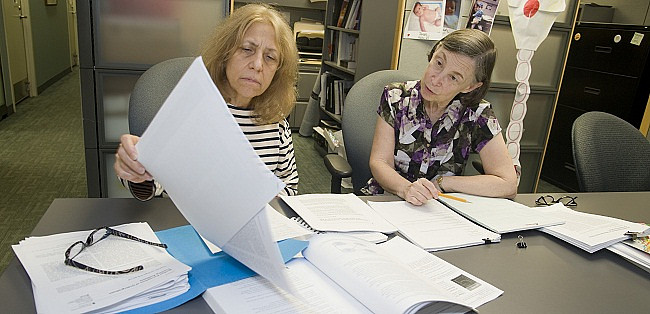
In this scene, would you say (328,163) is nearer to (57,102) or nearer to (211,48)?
(211,48)

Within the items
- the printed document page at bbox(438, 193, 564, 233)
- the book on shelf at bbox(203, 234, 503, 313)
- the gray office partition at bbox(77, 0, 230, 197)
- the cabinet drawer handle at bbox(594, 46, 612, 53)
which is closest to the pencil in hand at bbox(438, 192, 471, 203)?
the printed document page at bbox(438, 193, 564, 233)

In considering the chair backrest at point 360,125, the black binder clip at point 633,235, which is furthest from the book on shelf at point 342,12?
the black binder clip at point 633,235

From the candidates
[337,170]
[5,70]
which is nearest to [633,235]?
[337,170]

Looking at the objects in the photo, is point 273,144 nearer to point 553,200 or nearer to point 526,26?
point 553,200

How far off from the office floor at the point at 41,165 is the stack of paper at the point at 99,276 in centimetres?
127

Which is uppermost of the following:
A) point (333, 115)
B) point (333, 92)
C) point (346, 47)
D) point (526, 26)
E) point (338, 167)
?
point (526, 26)

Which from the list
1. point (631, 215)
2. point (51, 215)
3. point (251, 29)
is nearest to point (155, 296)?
point (51, 215)

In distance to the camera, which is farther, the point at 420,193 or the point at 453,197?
the point at 453,197

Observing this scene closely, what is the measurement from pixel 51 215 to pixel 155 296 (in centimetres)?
41

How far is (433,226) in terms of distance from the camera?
112cm

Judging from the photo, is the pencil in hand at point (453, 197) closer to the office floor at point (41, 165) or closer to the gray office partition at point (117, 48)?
the gray office partition at point (117, 48)

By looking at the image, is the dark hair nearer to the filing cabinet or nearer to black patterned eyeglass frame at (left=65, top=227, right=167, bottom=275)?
black patterned eyeglass frame at (left=65, top=227, right=167, bottom=275)

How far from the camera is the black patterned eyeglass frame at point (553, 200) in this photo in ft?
4.55

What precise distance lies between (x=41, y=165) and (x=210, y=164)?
3201 mm
